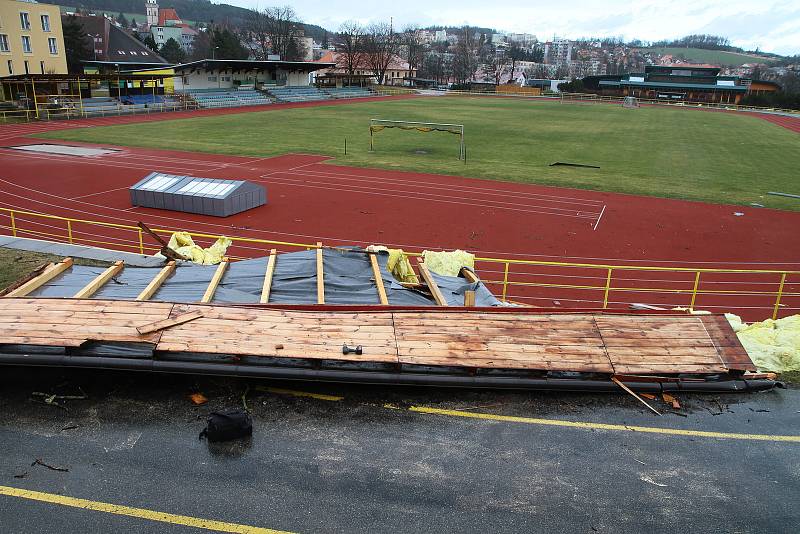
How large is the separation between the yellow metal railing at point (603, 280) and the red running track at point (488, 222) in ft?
0.22

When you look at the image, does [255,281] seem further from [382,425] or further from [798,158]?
[798,158]

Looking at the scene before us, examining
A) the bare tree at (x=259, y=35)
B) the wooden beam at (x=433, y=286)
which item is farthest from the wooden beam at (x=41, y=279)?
the bare tree at (x=259, y=35)

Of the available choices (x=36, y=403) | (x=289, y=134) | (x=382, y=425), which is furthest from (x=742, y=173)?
(x=36, y=403)

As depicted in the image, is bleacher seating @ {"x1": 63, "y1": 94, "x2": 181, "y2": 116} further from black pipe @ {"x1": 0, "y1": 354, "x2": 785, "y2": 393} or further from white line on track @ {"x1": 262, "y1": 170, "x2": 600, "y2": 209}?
black pipe @ {"x1": 0, "y1": 354, "x2": 785, "y2": 393}

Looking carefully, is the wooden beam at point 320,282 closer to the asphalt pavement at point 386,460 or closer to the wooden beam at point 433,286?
the asphalt pavement at point 386,460

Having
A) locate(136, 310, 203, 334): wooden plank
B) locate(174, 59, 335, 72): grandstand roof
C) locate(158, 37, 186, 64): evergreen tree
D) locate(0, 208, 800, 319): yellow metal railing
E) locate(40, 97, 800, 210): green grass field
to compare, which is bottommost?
locate(0, 208, 800, 319): yellow metal railing

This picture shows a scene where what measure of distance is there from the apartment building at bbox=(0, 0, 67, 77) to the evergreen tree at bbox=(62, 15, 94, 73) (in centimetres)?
1629

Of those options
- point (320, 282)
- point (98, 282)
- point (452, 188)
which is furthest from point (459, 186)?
point (98, 282)

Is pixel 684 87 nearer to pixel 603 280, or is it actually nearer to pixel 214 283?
pixel 603 280

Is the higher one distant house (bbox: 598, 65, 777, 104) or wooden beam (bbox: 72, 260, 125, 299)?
distant house (bbox: 598, 65, 777, 104)

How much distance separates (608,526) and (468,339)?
3.50 meters

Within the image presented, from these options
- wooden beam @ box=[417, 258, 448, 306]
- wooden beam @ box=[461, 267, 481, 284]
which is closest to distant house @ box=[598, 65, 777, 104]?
wooden beam @ box=[461, 267, 481, 284]

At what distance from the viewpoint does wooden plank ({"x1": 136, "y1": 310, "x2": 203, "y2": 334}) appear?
9104 millimetres

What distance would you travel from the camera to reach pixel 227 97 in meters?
80.1
